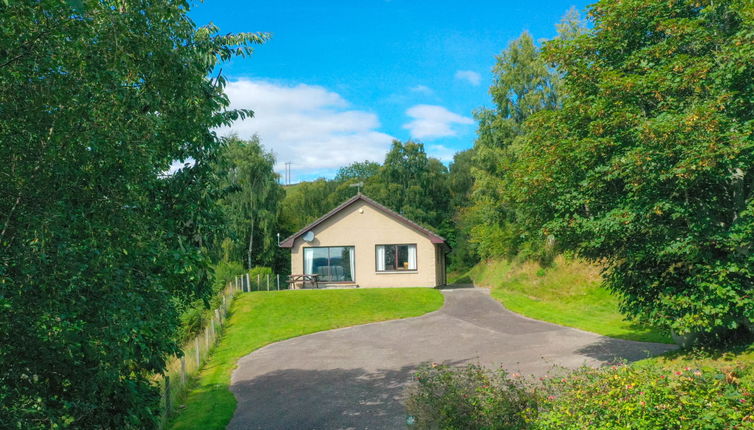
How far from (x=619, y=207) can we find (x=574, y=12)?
30.5 meters

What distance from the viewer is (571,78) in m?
12.5

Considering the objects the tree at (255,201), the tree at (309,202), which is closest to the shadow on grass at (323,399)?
the tree at (255,201)

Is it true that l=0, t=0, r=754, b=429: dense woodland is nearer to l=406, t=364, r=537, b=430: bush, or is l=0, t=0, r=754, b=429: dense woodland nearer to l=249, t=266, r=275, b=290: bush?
l=406, t=364, r=537, b=430: bush

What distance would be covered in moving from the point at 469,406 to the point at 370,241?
2450 centimetres

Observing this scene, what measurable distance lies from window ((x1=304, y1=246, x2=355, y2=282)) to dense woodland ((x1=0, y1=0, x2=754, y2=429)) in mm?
18821

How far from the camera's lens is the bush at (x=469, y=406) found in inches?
292

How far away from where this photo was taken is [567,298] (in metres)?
25.0

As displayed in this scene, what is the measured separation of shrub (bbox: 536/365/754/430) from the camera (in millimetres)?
5797

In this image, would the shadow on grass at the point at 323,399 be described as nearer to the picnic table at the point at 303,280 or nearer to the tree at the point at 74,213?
the tree at the point at 74,213

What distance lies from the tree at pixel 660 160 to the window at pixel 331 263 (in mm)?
20571

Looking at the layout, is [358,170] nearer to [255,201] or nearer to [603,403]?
[255,201]

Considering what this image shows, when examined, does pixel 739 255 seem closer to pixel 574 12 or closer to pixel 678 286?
pixel 678 286

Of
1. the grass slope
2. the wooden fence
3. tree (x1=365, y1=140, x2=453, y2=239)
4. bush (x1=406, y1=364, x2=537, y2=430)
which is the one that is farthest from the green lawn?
tree (x1=365, y1=140, x2=453, y2=239)

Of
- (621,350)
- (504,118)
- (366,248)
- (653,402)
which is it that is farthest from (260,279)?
(653,402)
